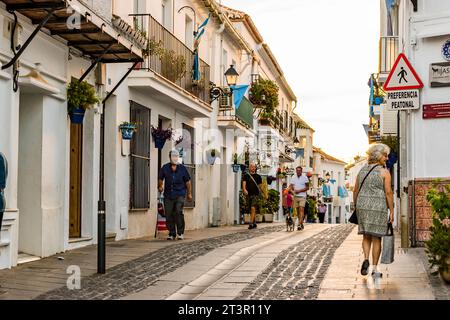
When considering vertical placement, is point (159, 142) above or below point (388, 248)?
above

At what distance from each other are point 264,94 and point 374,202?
24719mm

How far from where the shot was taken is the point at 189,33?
72.7ft

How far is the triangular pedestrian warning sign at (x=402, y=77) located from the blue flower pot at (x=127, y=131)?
17.3 feet

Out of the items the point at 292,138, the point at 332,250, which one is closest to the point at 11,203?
the point at 332,250

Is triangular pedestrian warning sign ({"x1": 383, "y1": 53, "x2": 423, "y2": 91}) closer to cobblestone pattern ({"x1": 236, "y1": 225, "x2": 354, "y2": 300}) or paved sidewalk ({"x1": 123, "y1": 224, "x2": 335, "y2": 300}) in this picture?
cobblestone pattern ({"x1": 236, "y1": 225, "x2": 354, "y2": 300})

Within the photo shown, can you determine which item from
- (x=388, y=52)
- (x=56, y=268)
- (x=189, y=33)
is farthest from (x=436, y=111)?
(x=189, y=33)

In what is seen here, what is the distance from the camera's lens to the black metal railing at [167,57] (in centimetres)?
1672

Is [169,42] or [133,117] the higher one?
[169,42]

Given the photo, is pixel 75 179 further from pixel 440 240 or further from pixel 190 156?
pixel 190 156

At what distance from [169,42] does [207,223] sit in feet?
25.0

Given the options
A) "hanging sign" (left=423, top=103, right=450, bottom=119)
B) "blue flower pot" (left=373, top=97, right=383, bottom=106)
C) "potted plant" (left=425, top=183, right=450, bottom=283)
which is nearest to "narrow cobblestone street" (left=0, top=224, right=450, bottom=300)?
"potted plant" (left=425, top=183, right=450, bottom=283)

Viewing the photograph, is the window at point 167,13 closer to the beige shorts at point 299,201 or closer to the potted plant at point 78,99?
the beige shorts at point 299,201

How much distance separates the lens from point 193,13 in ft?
72.9
